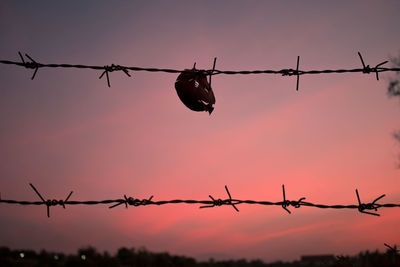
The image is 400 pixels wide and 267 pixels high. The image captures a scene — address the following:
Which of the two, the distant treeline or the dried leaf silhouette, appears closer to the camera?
the dried leaf silhouette

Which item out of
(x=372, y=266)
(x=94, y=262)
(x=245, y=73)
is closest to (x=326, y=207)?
(x=245, y=73)

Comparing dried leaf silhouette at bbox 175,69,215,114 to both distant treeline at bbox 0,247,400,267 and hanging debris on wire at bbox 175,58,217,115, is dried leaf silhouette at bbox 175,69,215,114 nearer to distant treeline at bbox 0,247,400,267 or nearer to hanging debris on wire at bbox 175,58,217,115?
hanging debris on wire at bbox 175,58,217,115

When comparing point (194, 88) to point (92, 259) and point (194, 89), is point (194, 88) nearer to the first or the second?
point (194, 89)

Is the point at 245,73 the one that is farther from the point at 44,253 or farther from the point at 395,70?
the point at 44,253

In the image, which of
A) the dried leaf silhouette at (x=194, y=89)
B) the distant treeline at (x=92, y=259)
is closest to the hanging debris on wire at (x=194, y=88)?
the dried leaf silhouette at (x=194, y=89)

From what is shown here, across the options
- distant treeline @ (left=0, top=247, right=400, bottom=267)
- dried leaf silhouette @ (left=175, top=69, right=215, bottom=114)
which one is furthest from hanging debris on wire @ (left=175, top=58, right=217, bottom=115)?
distant treeline @ (left=0, top=247, right=400, bottom=267)

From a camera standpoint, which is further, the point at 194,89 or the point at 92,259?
the point at 92,259

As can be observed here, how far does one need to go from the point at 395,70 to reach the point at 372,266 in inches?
353

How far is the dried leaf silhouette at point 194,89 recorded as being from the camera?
315cm

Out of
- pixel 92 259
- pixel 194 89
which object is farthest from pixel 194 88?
pixel 92 259

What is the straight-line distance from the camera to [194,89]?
313 cm

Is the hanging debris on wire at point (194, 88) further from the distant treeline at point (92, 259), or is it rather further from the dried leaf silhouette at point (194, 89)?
the distant treeline at point (92, 259)

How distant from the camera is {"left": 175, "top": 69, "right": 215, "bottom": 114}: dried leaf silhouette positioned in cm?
Result: 315

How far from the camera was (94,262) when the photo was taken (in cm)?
2414
